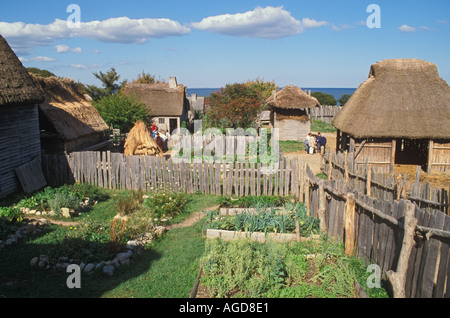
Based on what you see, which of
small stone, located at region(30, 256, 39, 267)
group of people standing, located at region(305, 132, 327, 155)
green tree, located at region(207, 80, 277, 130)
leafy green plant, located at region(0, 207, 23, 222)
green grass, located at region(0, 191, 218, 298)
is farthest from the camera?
green tree, located at region(207, 80, 277, 130)

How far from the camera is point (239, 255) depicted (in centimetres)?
646

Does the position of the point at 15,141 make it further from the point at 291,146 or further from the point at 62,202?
the point at 291,146

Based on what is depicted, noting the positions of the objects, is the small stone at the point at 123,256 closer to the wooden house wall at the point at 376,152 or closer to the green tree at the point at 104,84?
the wooden house wall at the point at 376,152

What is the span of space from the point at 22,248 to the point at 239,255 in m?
4.90

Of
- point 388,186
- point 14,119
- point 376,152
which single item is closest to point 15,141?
point 14,119

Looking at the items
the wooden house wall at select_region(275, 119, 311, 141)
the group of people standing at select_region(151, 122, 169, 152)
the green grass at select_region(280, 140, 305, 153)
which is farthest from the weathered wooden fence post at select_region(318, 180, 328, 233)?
the wooden house wall at select_region(275, 119, 311, 141)

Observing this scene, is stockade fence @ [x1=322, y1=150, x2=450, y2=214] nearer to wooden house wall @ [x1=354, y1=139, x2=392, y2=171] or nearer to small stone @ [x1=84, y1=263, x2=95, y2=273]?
wooden house wall @ [x1=354, y1=139, x2=392, y2=171]

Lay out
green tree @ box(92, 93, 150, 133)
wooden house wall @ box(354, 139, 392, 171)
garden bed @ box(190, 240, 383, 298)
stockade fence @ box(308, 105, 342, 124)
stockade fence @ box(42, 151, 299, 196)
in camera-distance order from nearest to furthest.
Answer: garden bed @ box(190, 240, 383, 298)
stockade fence @ box(42, 151, 299, 196)
wooden house wall @ box(354, 139, 392, 171)
green tree @ box(92, 93, 150, 133)
stockade fence @ box(308, 105, 342, 124)

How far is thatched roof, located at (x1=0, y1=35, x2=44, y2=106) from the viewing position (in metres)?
11.3

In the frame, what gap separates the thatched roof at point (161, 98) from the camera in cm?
3084

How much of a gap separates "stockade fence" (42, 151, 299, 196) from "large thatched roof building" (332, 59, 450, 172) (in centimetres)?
535

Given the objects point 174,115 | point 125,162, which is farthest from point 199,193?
point 174,115

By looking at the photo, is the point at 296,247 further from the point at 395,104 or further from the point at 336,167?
the point at 395,104

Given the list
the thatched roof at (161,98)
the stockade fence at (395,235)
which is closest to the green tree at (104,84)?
the thatched roof at (161,98)
